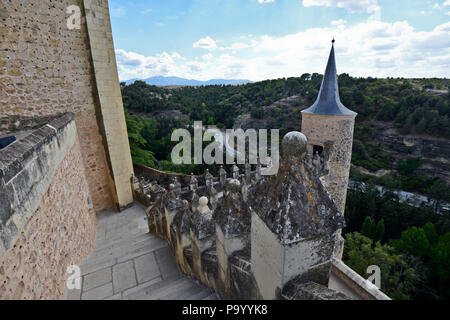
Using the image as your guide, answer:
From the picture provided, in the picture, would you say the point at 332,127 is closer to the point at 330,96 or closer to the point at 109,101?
the point at 330,96

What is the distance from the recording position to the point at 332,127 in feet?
31.5

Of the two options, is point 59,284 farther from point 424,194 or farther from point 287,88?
point 287,88

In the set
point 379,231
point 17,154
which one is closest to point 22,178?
point 17,154

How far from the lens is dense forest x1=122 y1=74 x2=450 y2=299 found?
15.3 metres

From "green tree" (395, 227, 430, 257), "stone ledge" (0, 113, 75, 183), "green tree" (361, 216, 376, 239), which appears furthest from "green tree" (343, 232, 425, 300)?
"stone ledge" (0, 113, 75, 183)

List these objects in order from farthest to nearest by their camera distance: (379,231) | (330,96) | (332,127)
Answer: (379,231), (330,96), (332,127)

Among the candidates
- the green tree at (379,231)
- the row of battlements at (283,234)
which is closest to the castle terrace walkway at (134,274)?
the row of battlements at (283,234)

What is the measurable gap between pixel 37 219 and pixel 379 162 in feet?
132

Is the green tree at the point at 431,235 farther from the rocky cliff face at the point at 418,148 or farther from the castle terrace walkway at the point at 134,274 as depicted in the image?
the castle terrace walkway at the point at 134,274

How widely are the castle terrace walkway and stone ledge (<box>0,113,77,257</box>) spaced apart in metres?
2.15

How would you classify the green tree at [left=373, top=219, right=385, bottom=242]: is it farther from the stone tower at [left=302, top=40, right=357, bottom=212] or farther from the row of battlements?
the row of battlements

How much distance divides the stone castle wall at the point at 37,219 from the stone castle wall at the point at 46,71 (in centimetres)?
159

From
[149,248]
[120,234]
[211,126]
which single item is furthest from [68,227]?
[211,126]

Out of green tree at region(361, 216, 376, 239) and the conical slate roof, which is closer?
the conical slate roof
